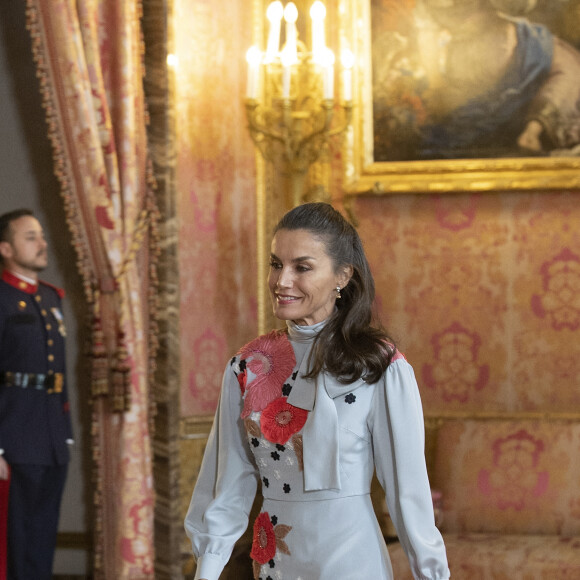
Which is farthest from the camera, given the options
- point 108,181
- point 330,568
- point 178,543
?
point 178,543

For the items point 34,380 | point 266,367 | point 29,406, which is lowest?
point 29,406

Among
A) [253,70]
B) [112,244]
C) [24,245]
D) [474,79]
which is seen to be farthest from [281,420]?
[474,79]

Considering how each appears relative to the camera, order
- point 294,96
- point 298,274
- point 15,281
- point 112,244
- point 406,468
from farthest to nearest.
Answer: point 294,96 → point 15,281 → point 112,244 → point 298,274 → point 406,468

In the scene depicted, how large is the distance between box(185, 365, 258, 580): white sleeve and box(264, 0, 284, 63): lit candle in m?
3.09

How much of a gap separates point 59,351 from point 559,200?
270cm

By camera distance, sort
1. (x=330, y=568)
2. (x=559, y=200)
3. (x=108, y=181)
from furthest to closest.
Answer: (x=559, y=200), (x=108, y=181), (x=330, y=568)

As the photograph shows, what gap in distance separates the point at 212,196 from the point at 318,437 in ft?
10.5

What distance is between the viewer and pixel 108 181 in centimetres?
413

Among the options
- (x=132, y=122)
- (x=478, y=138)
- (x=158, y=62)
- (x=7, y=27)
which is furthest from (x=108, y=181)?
(x=478, y=138)

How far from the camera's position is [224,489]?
6.69ft

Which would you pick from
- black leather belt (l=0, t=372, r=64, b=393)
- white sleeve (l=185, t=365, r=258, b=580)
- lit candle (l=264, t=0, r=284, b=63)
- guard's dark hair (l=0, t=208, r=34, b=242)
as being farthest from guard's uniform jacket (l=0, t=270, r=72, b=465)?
white sleeve (l=185, t=365, r=258, b=580)

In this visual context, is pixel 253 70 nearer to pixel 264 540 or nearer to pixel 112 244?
pixel 112 244

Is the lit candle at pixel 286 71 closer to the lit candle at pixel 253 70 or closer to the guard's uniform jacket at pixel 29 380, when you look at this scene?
the lit candle at pixel 253 70

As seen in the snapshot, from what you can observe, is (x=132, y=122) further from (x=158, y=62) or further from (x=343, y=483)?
(x=343, y=483)
